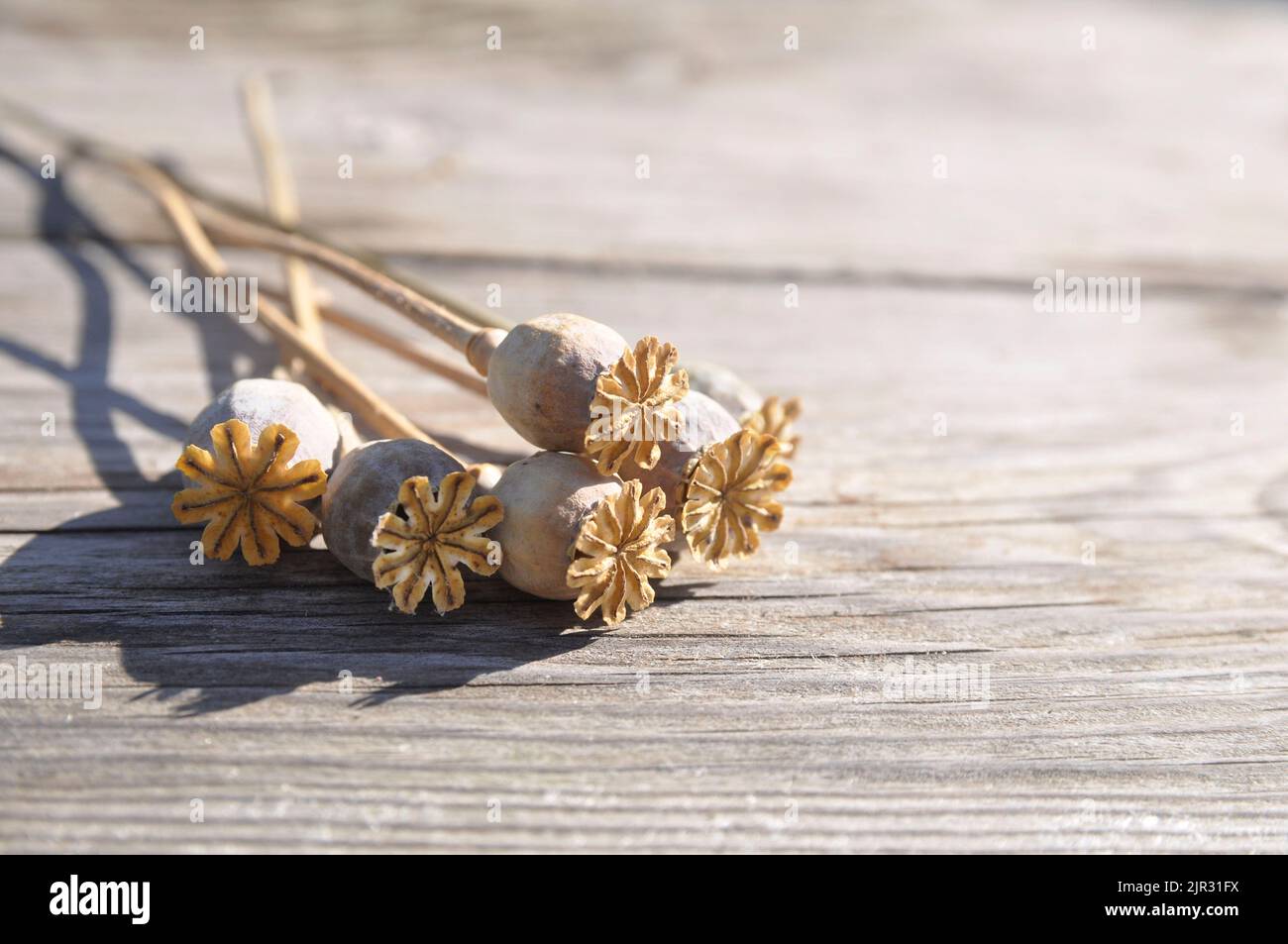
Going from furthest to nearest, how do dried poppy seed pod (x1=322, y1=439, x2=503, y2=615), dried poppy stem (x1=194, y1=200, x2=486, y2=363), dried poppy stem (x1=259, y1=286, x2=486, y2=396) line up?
dried poppy stem (x1=259, y1=286, x2=486, y2=396)
dried poppy stem (x1=194, y1=200, x2=486, y2=363)
dried poppy seed pod (x1=322, y1=439, x2=503, y2=615)

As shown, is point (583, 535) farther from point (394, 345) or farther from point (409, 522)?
point (394, 345)

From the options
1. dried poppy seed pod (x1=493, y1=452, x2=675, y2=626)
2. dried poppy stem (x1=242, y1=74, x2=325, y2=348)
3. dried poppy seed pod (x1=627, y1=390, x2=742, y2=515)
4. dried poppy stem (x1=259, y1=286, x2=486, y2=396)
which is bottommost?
dried poppy seed pod (x1=493, y1=452, x2=675, y2=626)

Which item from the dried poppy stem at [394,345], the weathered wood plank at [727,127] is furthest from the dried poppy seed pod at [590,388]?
the weathered wood plank at [727,127]

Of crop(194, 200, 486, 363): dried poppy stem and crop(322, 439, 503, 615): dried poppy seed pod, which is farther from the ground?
crop(194, 200, 486, 363): dried poppy stem

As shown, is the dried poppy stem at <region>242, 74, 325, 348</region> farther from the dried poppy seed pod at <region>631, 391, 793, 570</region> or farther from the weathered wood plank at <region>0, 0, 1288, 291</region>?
the dried poppy seed pod at <region>631, 391, 793, 570</region>

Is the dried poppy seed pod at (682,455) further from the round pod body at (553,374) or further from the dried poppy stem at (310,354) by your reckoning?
the dried poppy stem at (310,354)

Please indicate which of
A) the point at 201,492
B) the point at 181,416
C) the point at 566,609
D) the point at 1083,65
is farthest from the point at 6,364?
the point at 1083,65

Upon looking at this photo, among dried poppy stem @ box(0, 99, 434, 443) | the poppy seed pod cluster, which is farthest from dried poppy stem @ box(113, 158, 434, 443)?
the poppy seed pod cluster

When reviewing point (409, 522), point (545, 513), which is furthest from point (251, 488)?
point (545, 513)
